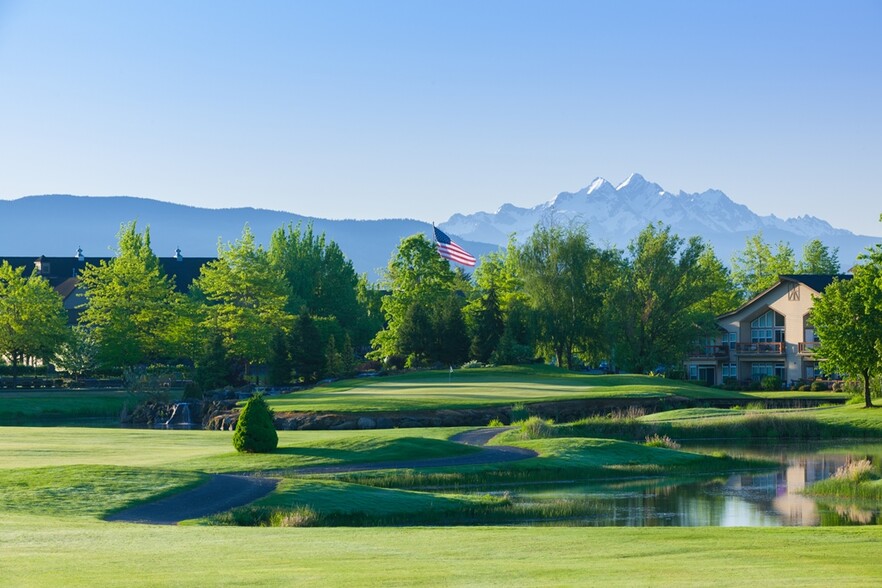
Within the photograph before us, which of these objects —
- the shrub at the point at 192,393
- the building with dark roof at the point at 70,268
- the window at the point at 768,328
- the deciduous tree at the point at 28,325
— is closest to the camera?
the shrub at the point at 192,393

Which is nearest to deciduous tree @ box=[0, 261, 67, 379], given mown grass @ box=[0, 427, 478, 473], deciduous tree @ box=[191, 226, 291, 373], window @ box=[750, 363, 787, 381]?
deciduous tree @ box=[191, 226, 291, 373]

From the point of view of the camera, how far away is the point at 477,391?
69.8 m

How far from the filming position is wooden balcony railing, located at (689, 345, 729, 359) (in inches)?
3841

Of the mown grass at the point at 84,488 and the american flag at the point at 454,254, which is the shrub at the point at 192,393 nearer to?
the american flag at the point at 454,254

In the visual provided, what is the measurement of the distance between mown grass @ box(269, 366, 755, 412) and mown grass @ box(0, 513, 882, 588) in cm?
3765

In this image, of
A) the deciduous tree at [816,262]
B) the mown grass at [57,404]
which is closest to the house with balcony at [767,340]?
the deciduous tree at [816,262]

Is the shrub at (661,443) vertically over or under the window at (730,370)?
under

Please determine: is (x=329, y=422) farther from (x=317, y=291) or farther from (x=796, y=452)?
(x=317, y=291)

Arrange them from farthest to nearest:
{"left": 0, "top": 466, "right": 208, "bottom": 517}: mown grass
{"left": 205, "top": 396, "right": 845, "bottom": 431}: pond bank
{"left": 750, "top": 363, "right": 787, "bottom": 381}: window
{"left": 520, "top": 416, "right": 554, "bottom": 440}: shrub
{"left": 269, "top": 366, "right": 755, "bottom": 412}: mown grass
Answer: {"left": 750, "top": 363, "right": 787, "bottom": 381}: window < {"left": 269, "top": 366, "right": 755, "bottom": 412}: mown grass < {"left": 205, "top": 396, "right": 845, "bottom": 431}: pond bank < {"left": 520, "top": 416, "right": 554, "bottom": 440}: shrub < {"left": 0, "top": 466, "right": 208, "bottom": 517}: mown grass

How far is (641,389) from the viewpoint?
6956 centimetres

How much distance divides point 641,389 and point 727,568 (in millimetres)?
52567

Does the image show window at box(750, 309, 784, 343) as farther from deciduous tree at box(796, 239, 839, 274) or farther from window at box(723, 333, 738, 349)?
deciduous tree at box(796, 239, 839, 274)

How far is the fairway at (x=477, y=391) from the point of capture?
62947mm

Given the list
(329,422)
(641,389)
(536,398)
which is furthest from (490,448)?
(641,389)
